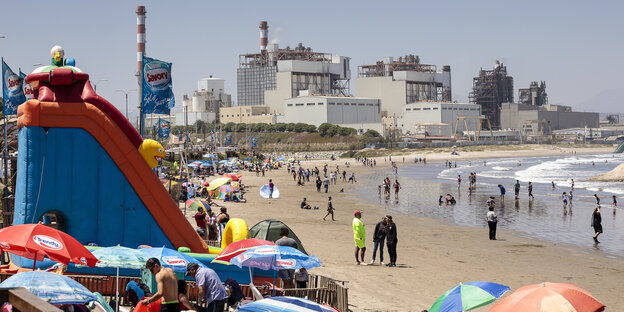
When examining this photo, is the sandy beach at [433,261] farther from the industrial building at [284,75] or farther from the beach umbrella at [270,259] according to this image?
the industrial building at [284,75]

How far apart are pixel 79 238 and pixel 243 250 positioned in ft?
12.5

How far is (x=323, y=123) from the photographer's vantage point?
134m

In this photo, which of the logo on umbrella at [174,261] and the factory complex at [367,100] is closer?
the logo on umbrella at [174,261]

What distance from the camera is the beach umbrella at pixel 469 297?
8.08m

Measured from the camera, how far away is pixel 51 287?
7.34 meters

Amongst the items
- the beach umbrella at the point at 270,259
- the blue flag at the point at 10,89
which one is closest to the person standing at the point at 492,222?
the beach umbrella at the point at 270,259

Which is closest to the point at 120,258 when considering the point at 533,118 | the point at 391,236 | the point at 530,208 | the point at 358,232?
the point at 358,232

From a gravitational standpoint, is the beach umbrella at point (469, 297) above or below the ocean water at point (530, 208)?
above

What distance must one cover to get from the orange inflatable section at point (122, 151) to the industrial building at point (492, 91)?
155498 millimetres

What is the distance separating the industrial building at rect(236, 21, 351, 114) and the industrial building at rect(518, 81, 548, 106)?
164 ft

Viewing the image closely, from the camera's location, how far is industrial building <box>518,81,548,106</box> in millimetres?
175212

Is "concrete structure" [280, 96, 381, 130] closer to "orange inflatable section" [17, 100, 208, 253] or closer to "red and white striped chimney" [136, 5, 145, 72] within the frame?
"red and white striped chimney" [136, 5, 145, 72]

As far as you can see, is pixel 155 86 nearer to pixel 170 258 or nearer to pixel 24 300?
pixel 170 258

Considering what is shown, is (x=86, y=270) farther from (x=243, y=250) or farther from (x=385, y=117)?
(x=385, y=117)
